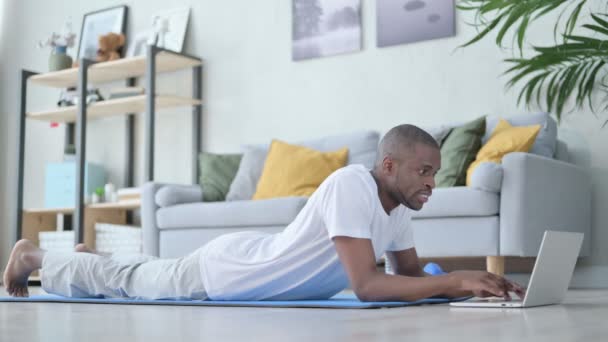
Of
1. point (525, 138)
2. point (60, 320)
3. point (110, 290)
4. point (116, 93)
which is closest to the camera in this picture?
point (60, 320)

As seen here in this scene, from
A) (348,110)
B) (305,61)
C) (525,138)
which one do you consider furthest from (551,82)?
(305,61)

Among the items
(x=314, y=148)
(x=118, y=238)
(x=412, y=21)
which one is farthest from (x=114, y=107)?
(x=412, y=21)

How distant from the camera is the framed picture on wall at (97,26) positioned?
6520mm

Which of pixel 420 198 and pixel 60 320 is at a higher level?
pixel 420 198

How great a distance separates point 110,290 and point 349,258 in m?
0.98

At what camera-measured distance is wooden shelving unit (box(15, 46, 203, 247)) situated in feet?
18.9

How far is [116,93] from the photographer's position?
6.11 meters

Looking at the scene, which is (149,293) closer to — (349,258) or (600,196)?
(349,258)

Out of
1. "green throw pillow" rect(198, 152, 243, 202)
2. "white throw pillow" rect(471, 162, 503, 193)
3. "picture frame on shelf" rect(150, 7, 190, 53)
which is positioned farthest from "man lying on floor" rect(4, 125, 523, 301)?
"picture frame on shelf" rect(150, 7, 190, 53)

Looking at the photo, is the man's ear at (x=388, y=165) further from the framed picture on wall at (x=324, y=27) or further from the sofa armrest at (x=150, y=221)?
the framed picture on wall at (x=324, y=27)

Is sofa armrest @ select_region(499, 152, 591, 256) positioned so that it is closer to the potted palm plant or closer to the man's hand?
the potted palm plant

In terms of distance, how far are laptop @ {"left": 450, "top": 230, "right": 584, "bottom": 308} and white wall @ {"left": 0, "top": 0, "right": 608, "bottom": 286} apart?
2.13 metres

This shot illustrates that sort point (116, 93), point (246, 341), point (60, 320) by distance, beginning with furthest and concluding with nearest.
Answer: point (116, 93), point (60, 320), point (246, 341)

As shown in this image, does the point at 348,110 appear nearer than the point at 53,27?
Answer: Yes
